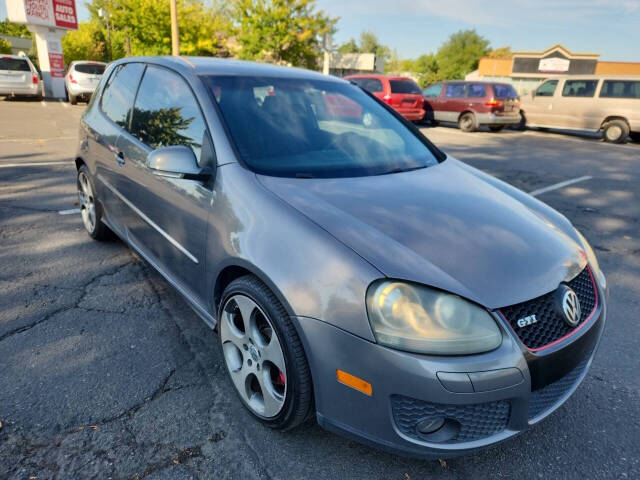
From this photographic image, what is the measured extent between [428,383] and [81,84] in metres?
18.5

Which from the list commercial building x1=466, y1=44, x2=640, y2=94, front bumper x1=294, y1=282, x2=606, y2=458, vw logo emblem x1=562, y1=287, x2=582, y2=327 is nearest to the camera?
front bumper x1=294, y1=282, x2=606, y2=458

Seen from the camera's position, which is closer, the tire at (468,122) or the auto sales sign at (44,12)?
the tire at (468,122)

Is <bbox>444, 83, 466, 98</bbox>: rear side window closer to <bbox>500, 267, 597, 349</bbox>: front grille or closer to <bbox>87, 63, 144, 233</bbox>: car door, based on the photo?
<bbox>87, 63, 144, 233</bbox>: car door

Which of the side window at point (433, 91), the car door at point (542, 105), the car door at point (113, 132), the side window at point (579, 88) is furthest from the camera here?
the side window at point (433, 91)

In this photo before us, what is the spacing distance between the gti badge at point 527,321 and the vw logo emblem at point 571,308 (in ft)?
0.54

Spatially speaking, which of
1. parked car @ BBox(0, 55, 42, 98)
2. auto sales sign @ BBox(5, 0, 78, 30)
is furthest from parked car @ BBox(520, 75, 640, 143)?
auto sales sign @ BBox(5, 0, 78, 30)

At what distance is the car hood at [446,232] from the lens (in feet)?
5.54

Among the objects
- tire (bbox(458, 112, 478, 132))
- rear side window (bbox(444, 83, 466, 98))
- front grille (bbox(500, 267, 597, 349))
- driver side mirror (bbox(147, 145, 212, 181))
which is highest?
rear side window (bbox(444, 83, 466, 98))

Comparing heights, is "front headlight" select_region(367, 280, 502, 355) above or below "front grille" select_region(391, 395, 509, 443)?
above

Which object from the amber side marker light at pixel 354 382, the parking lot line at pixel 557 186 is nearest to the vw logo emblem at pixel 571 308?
the amber side marker light at pixel 354 382

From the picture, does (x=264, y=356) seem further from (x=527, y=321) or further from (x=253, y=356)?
(x=527, y=321)

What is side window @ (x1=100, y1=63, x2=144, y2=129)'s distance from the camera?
3270 millimetres

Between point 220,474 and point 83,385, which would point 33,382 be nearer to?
point 83,385

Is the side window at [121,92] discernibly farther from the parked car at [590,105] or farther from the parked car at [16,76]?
the parked car at [16,76]
